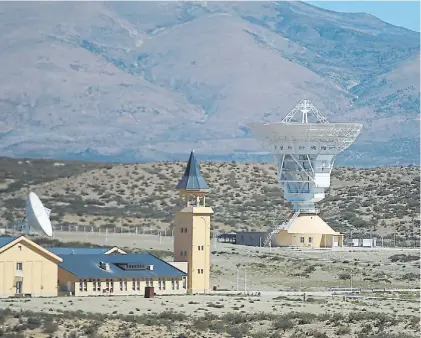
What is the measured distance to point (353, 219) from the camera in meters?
104

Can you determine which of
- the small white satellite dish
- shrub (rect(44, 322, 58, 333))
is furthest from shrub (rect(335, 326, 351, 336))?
the small white satellite dish

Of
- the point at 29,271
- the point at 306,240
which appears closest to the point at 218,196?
the point at 306,240

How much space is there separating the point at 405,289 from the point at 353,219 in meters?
35.5

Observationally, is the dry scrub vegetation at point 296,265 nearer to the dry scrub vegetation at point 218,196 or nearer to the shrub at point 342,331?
the shrub at point 342,331

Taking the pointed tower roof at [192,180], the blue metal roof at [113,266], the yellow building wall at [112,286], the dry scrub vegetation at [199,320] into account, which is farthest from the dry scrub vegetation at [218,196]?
the dry scrub vegetation at [199,320]

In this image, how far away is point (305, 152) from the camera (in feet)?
279

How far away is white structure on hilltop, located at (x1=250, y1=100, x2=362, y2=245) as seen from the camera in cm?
8462

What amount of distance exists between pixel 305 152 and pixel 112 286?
87.5 ft

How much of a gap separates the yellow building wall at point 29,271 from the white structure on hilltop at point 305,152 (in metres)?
27.3

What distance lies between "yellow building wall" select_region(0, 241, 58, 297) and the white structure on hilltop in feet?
89.6

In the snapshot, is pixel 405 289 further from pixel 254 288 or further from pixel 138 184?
pixel 138 184

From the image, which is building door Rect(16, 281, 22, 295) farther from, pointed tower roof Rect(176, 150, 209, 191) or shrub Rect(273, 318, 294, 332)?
shrub Rect(273, 318, 294, 332)

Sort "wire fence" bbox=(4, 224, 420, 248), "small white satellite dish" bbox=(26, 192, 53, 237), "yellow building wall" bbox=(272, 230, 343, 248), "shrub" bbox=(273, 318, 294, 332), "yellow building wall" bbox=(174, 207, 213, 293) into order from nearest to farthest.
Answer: "shrub" bbox=(273, 318, 294, 332) → "yellow building wall" bbox=(174, 207, 213, 293) → "small white satellite dish" bbox=(26, 192, 53, 237) → "yellow building wall" bbox=(272, 230, 343, 248) → "wire fence" bbox=(4, 224, 420, 248)

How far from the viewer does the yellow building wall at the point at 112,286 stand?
5950 centimetres
